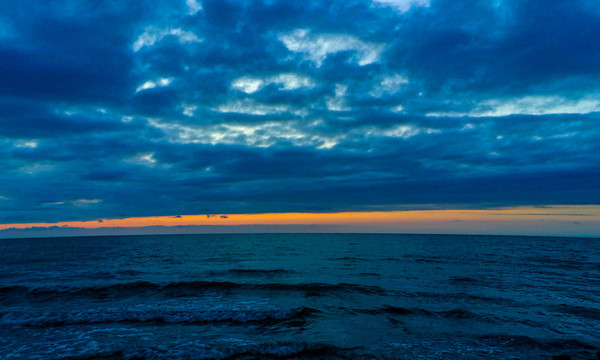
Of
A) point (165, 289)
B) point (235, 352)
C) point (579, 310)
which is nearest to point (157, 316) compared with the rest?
point (235, 352)

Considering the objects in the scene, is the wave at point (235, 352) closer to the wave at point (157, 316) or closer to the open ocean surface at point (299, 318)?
the open ocean surface at point (299, 318)

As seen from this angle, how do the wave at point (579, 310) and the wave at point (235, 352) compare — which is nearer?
the wave at point (235, 352)

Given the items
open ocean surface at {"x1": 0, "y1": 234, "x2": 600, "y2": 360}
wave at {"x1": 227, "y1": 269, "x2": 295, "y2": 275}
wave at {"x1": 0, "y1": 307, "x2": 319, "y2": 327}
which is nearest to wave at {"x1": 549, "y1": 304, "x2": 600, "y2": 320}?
open ocean surface at {"x1": 0, "y1": 234, "x2": 600, "y2": 360}

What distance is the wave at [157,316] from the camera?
16391 mm

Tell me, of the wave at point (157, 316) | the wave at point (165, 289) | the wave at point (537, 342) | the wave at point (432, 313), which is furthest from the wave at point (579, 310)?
the wave at point (157, 316)

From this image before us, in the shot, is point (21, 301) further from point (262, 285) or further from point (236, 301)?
point (262, 285)

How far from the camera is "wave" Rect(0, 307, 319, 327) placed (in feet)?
53.8

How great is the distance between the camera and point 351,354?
11.8 m

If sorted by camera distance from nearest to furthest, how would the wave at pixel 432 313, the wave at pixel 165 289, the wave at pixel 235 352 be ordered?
the wave at pixel 235 352
the wave at pixel 432 313
the wave at pixel 165 289

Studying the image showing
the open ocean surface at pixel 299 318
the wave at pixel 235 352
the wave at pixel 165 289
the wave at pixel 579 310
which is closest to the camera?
the wave at pixel 235 352

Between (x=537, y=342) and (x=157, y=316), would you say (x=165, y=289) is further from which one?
(x=537, y=342)

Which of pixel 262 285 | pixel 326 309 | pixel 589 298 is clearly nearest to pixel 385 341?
pixel 326 309

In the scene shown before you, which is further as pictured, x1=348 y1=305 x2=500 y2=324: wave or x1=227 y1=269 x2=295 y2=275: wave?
x1=227 y1=269 x2=295 y2=275: wave

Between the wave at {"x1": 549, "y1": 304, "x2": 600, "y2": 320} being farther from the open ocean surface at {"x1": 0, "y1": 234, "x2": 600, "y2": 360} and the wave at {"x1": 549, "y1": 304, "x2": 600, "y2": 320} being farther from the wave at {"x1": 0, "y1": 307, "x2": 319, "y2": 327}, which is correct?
the wave at {"x1": 0, "y1": 307, "x2": 319, "y2": 327}
